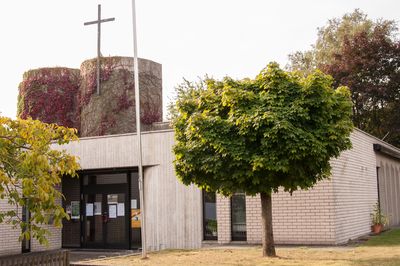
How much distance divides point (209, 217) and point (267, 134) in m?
6.75

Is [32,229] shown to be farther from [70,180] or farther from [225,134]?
[70,180]

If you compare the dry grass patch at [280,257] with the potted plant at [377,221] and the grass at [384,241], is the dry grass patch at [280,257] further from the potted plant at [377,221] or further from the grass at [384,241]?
the potted plant at [377,221]

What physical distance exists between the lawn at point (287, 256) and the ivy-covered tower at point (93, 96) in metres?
16.0

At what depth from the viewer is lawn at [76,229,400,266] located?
1243cm

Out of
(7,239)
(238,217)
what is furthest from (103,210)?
(238,217)

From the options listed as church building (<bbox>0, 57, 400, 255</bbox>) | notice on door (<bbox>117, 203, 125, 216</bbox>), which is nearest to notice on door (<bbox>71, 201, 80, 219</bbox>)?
church building (<bbox>0, 57, 400, 255</bbox>)

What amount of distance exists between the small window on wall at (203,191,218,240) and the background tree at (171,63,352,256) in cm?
457

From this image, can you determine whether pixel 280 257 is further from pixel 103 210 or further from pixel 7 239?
pixel 7 239

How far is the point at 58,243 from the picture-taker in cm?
2133

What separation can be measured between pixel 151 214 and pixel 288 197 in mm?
4980

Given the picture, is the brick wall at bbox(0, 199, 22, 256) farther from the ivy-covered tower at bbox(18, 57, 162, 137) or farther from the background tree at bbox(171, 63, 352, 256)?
the ivy-covered tower at bbox(18, 57, 162, 137)

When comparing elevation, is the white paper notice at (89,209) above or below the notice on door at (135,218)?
above

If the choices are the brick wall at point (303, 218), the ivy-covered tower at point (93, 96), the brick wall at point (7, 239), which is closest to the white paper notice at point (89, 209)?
the brick wall at point (7, 239)

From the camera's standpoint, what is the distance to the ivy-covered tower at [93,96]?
31.7m
